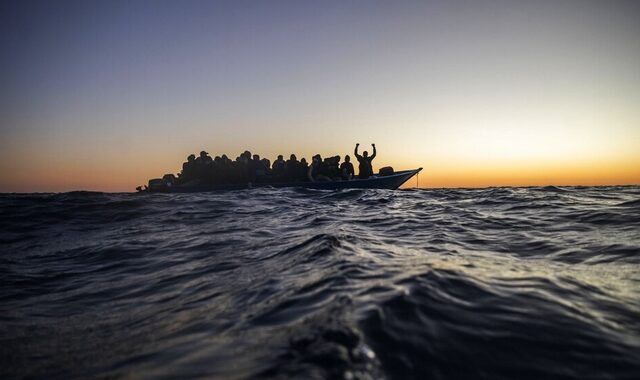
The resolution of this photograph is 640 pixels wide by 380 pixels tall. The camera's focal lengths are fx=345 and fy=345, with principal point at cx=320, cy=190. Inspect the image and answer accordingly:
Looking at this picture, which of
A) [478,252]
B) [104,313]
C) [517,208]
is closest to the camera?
[104,313]

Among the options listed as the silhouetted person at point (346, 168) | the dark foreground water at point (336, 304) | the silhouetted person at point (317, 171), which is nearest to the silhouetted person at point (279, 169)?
the silhouetted person at point (317, 171)

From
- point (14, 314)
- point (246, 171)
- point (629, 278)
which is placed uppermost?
point (246, 171)

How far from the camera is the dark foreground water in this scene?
2.04m

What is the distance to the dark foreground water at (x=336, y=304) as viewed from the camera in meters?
2.04

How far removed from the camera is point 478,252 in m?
5.04

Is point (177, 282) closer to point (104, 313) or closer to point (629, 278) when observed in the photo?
point (104, 313)

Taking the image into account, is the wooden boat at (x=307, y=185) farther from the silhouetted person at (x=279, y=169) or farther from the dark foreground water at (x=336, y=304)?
the dark foreground water at (x=336, y=304)

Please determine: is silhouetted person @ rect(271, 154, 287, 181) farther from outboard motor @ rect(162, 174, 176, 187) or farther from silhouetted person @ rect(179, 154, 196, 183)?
outboard motor @ rect(162, 174, 176, 187)

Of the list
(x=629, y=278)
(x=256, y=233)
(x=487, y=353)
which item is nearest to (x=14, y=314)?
(x=256, y=233)

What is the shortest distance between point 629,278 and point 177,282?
5.26 m

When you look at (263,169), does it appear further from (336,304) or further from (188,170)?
(336,304)

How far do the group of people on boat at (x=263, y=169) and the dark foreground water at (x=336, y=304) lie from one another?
1382cm

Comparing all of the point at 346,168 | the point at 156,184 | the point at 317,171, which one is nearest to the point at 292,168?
the point at 317,171

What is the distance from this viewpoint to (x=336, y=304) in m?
2.79
